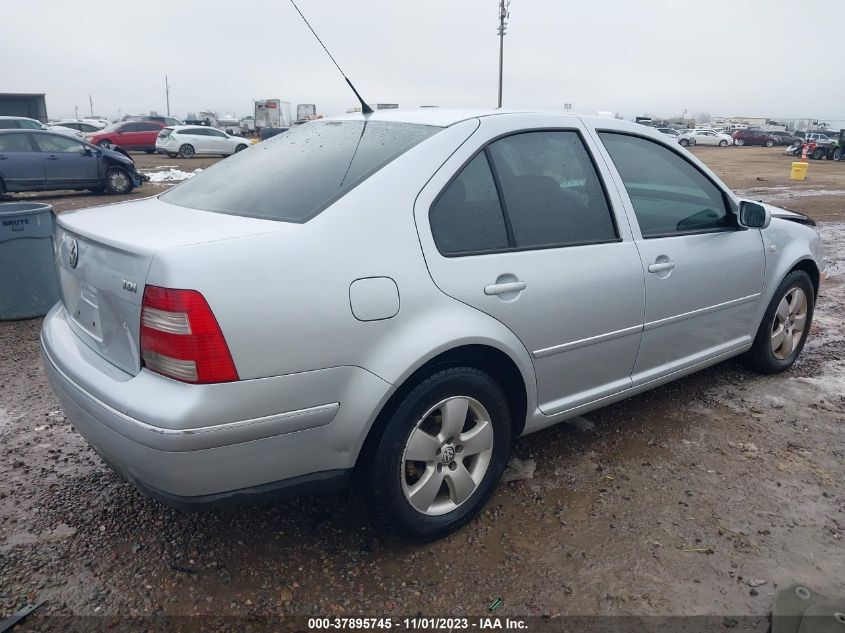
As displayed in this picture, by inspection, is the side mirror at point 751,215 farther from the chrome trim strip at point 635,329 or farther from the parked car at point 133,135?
the parked car at point 133,135

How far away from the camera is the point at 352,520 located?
285 cm

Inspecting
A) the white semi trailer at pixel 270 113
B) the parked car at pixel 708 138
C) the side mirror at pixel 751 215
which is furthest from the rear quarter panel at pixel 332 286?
the parked car at pixel 708 138

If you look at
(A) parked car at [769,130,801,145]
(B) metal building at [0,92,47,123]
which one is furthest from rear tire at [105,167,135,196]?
(A) parked car at [769,130,801,145]

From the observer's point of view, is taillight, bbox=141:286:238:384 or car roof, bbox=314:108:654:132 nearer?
taillight, bbox=141:286:238:384

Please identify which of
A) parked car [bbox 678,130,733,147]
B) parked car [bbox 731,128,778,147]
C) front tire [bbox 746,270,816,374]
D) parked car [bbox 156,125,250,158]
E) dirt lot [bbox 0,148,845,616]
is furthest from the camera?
parked car [bbox 731,128,778,147]

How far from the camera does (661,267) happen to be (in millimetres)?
3271

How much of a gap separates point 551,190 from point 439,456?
131 centimetres

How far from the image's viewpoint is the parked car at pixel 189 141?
28.3 meters

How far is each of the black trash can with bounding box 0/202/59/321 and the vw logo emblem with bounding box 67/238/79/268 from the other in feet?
10.8

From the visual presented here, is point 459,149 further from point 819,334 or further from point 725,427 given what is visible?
point 819,334

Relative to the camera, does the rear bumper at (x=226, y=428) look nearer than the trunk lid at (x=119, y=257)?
Yes

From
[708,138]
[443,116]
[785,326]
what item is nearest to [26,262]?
[443,116]

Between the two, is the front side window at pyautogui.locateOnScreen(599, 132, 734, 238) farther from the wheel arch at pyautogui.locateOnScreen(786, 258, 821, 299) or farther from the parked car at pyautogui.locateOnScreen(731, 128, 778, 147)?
the parked car at pyautogui.locateOnScreen(731, 128, 778, 147)

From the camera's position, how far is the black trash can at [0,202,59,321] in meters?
5.32
